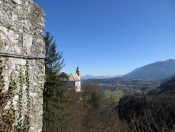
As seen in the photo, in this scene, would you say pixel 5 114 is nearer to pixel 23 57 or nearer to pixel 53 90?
pixel 23 57

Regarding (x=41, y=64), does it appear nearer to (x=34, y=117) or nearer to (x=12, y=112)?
(x=34, y=117)

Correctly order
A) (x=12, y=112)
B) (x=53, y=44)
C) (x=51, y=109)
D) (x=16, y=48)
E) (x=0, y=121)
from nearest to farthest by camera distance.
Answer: (x=0, y=121)
(x=12, y=112)
(x=16, y=48)
(x=51, y=109)
(x=53, y=44)

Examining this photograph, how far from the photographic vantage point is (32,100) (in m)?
4.98

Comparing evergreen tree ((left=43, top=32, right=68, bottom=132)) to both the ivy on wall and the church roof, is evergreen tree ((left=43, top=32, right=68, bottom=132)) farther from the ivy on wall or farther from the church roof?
the church roof

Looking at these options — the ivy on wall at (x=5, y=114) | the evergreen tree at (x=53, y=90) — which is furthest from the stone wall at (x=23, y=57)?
the evergreen tree at (x=53, y=90)

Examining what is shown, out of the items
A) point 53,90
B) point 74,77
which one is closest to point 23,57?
point 53,90

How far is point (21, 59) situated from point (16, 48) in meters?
0.22

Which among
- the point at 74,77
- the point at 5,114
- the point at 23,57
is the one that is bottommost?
the point at 5,114

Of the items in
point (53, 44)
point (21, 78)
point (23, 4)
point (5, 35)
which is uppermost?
point (53, 44)

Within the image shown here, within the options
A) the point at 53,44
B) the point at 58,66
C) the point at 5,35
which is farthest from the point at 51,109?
the point at 5,35

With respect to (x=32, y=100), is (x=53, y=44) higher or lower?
higher

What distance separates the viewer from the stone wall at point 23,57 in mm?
4262

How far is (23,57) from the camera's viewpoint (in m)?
4.71

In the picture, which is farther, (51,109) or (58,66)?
(58,66)
